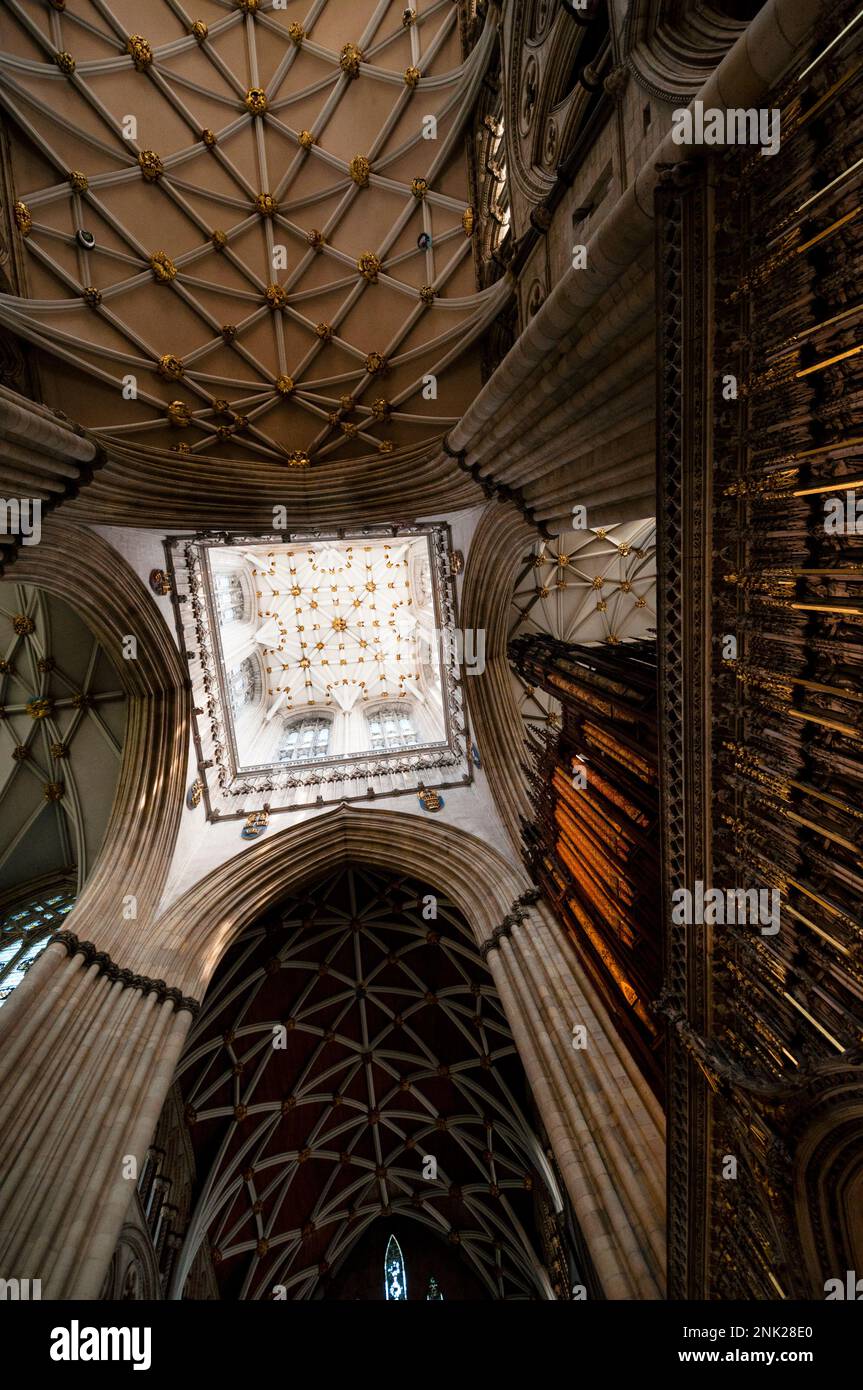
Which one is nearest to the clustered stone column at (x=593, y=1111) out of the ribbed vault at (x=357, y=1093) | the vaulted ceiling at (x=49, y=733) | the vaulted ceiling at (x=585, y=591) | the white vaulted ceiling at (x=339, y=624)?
the ribbed vault at (x=357, y=1093)

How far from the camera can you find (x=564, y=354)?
20.7 ft

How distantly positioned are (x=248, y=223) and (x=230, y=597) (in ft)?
30.9

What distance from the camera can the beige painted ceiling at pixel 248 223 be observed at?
909 centimetres

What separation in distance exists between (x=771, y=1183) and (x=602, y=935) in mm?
3371

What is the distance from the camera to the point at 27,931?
38.7 ft

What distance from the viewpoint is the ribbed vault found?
11.6 metres

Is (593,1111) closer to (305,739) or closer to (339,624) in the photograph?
(305,739)

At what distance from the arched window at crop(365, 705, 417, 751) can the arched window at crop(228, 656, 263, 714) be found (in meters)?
3.47

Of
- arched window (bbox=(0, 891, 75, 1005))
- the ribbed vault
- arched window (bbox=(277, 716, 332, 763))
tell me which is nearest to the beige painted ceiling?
arched window (bbox=(277, 716, 332, 763))

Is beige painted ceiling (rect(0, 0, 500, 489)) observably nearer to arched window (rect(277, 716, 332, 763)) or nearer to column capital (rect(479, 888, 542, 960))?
arched window (rect(277, 716, 332, 763))

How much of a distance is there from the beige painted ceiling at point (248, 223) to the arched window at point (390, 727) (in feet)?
24.5

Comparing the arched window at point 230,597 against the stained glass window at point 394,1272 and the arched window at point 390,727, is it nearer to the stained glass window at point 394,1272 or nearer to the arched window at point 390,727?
the arched window at point 390,727
